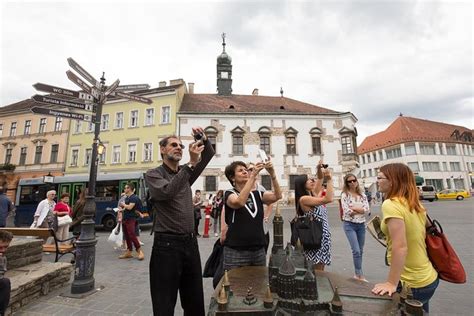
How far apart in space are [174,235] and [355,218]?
138 inches

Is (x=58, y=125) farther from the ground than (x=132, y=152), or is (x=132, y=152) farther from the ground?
(x=58, y=125)

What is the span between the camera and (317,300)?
51.6 inches

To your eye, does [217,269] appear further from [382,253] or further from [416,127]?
[416,127]

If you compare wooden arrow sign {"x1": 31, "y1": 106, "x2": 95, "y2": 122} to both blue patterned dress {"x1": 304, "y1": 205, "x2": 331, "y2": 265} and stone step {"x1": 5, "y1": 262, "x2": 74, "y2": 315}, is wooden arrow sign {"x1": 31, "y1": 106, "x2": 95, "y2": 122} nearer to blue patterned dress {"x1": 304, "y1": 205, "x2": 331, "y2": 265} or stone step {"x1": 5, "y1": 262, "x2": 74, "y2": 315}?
stone step {"x1": 5, "y1": 262, "x2": 74, "y2": 315}

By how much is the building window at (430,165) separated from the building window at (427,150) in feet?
5.77

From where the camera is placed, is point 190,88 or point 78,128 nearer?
point 78,128

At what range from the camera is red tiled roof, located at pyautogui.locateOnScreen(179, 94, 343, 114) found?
2520 centimetres

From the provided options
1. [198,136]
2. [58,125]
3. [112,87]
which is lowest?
[198,136]

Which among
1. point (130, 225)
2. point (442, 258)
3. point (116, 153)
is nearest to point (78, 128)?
point (116, 153)

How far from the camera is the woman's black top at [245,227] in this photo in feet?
8.16

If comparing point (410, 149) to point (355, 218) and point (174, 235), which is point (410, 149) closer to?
point (355, 218)

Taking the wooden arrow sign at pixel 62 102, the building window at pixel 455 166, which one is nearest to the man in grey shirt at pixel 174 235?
the wooden arrow sign at pixel 62 102

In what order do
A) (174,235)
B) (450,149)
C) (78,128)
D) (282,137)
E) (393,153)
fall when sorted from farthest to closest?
(450,149), (393,153), (78,128), (282,137), (174,235)

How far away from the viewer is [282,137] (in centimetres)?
2459
